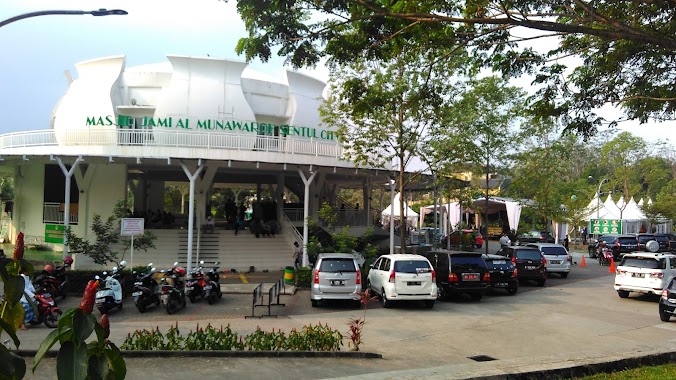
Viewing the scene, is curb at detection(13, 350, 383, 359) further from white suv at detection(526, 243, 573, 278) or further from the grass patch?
white suv at detection(526, 243, 573, 278)

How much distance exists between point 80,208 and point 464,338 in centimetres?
2088

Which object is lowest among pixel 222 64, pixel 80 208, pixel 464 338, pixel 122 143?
pixel 464 338

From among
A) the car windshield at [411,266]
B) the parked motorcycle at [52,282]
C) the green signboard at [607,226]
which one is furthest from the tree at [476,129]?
the green signboard at [607,226]

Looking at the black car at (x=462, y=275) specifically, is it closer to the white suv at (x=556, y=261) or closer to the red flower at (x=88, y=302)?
the white suv at (x=556, y=261)

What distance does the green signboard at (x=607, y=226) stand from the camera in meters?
45.0

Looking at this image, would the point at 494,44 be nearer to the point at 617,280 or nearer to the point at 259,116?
the point at 617,280

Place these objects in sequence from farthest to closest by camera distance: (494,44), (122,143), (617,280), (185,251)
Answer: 1. (185,251)
2. (122,143)
3. (617,280)
4. (494,44)

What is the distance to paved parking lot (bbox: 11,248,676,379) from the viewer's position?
8.29 m

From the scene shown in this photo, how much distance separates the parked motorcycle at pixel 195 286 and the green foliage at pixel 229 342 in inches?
204

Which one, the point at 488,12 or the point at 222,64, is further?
the point at 222,64

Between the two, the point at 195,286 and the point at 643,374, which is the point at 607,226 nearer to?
the point at 195,286

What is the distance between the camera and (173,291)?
13.5 meters

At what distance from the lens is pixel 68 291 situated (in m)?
16.1

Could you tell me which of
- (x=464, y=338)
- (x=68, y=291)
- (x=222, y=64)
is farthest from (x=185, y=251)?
(x=464, y=338)
